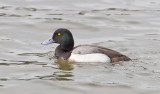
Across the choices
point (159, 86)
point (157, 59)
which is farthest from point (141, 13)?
point (159, 86)

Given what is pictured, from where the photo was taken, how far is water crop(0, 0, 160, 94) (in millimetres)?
9562

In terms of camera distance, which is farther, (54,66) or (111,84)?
(54,66)

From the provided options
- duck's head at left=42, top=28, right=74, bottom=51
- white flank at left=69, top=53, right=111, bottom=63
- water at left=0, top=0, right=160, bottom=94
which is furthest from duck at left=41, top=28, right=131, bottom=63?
duck's head at left=42, top=28, right=74, bottom=51

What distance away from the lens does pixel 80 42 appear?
44.0 ft

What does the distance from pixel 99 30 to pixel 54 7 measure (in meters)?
2.86

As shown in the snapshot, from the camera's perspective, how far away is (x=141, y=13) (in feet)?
54.0

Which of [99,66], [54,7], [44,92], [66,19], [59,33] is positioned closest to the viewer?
[44,92]

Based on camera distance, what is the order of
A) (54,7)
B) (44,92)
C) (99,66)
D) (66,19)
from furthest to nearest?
(54,7), (66,19), (99,66), (44,92)

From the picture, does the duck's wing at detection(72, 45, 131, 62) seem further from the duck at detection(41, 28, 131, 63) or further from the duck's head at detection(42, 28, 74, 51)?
the duck's head at detection(42, 28, 74, 51)

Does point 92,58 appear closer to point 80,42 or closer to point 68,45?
point 68,45

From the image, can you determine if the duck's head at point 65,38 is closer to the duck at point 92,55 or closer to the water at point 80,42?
the duck at point 92,55

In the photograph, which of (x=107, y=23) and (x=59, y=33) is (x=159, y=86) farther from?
(x=107, y=23)

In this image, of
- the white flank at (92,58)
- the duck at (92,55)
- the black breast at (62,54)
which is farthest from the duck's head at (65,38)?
the white flank at (92,58)

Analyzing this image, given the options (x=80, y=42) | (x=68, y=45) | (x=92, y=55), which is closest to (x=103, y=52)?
(x=92, y=55)
